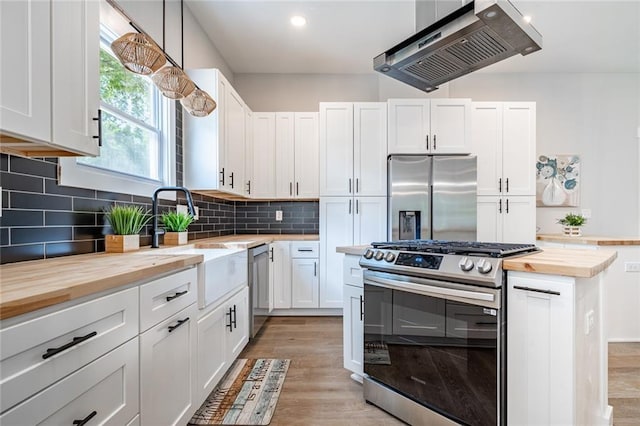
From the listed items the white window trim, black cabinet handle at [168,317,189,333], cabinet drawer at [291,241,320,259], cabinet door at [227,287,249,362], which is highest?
the white window trim

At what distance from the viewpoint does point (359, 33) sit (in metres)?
3.16

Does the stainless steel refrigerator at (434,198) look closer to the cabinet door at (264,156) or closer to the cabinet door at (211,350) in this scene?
the cabinet door at (264,156)

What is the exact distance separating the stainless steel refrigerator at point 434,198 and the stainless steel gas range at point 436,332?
146cm

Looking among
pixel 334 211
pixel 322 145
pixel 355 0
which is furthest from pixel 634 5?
pixel 334 211

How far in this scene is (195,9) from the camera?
277cm

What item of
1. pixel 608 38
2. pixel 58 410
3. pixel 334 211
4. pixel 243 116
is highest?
pixel 608 38

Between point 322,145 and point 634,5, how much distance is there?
302cm

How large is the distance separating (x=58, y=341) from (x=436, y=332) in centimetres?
146

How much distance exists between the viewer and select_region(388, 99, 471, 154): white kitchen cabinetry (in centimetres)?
331

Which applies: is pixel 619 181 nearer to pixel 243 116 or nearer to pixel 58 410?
pixel 243 116

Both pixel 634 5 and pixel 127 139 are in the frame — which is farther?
pixel 634 5

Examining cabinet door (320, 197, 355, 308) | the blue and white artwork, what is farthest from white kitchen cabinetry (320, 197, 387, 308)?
the blue and white artwork

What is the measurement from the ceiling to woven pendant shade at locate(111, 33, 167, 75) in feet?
5.01

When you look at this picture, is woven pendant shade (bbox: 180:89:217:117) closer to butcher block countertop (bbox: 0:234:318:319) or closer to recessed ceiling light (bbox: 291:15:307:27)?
butcher block countertop (bbox: 0:234:318:319)
